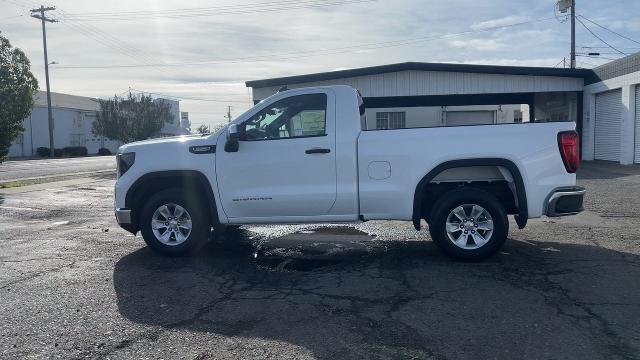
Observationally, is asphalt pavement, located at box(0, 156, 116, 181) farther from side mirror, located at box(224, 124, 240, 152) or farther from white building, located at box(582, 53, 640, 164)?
white building, located at box(582, 53, 640, 164)

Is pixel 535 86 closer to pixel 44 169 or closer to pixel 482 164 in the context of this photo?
pixel 482 164

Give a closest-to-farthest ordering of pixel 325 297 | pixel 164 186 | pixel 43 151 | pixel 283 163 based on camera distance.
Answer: pixel 325 297 → pixel 283 163 → pixel 164 186 → pixel 43 151

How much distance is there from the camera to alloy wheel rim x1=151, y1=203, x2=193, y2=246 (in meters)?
7.11

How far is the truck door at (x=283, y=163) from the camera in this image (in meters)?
6.74

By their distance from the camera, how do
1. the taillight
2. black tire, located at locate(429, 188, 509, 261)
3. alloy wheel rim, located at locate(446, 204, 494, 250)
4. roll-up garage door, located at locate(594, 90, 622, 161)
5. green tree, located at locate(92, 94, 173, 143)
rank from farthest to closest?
green tree, located at locate(92, 94, 173, 143)
roll-up garage door, located at locate(594, 90, 622, 161)
alloy wheel rim, located at locate(446, 204, 494, 250)
black tire, located at locate(429, 188, 509, 261)
the taillight

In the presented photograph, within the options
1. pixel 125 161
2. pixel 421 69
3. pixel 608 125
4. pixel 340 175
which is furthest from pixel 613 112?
pixel 125 161

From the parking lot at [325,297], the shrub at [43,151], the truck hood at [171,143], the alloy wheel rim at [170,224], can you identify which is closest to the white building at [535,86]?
the parking lot at [325,297]

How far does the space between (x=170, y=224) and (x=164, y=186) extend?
1.78 ft

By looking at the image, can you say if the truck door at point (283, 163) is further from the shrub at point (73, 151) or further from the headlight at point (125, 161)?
the shrub at point (73, 151)

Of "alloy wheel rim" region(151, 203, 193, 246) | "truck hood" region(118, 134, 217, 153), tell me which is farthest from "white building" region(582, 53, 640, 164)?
"alloy wheel rim" region(151, 203, 193, 246)

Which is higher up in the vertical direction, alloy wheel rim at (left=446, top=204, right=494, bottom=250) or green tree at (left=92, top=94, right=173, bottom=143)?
green tree at (left=92, top=94, right=173, bottom=143)

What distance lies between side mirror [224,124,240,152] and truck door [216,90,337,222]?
0.08 metres

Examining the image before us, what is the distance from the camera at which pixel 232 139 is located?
6727 millimetres

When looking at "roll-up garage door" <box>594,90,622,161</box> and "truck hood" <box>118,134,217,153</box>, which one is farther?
"roll-up garage door" <box>594,90,622,161</box>
